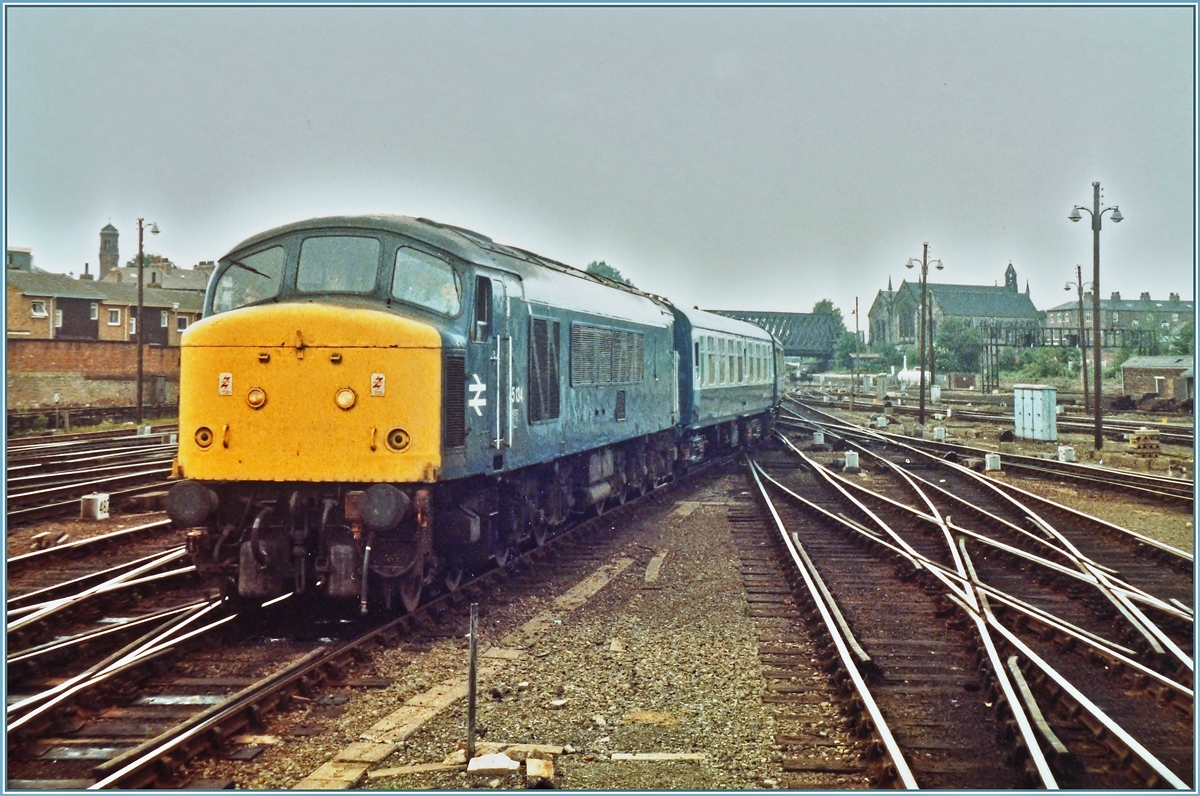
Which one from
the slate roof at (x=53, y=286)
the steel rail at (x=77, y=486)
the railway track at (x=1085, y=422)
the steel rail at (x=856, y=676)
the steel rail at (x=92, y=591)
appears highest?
the slate roof at (x=53, y=286)

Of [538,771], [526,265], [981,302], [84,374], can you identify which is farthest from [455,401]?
[981,302]

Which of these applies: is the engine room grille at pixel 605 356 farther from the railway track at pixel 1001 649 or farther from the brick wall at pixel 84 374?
the brick wall at pixel 84 374

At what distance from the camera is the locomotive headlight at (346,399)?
27.6 feet

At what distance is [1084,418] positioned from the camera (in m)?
39.5

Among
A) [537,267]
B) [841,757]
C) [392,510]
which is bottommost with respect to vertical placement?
[841,757]

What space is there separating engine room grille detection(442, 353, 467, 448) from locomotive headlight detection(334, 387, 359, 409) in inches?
29.8

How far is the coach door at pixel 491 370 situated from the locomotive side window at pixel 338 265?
999 mm

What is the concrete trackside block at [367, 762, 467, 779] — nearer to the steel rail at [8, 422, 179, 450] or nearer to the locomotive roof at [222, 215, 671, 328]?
the locomotive roof at [222, 215, 671, 328]

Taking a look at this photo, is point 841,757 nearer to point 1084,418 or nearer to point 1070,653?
point 1070,653

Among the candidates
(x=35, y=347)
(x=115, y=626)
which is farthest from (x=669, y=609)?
(x=35, y=347)

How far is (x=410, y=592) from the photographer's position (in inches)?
363

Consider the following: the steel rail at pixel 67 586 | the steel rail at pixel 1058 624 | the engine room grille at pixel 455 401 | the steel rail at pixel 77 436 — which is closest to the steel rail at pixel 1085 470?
the steel rail at pixel 1058 624

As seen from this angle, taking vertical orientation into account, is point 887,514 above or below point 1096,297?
below

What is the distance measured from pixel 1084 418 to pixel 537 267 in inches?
1342
